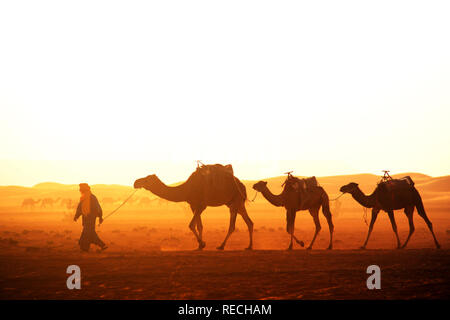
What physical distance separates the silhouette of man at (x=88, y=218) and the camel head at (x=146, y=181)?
1.28 meters

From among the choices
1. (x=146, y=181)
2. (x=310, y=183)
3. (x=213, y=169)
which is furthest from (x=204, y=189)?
(x=310, y=183)

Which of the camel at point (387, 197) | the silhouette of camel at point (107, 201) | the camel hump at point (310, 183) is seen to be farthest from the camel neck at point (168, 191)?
the silhouette of camel at point (107, 201)

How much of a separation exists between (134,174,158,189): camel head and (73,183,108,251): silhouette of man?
128 centimetres

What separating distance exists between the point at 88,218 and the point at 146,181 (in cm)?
197

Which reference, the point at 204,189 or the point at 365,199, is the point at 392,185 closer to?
the point at 365,199

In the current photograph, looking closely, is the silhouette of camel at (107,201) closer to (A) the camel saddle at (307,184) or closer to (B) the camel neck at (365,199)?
(A) the camel saddle at (307,184)

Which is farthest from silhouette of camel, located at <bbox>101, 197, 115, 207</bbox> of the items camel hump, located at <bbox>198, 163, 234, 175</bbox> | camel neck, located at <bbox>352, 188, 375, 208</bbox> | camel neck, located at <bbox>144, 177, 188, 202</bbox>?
camel neck, located at <bbox>352, 188, 375, 208</bbox>

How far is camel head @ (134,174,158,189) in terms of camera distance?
49.3 ft

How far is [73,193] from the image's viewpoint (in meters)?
92.3

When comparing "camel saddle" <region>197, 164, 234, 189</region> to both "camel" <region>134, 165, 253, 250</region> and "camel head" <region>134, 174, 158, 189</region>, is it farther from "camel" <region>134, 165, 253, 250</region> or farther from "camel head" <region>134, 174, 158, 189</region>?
"camel head" <region>134, 174, 158, 189</region>

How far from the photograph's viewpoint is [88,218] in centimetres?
1471

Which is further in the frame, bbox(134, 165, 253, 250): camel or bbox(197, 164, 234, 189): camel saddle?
bbox(197, 164, 234, 189): camel saddle
